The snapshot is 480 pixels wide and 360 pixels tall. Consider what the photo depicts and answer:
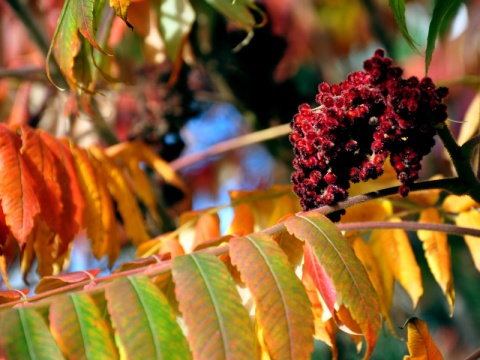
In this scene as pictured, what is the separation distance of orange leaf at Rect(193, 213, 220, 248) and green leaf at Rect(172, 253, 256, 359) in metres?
0.47

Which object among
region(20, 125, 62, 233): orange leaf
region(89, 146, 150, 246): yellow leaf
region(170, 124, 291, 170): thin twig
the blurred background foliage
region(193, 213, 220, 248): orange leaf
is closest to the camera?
region(20, 125, 62, 233): orange leaf

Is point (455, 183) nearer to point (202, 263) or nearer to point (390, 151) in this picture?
point (390, 151)

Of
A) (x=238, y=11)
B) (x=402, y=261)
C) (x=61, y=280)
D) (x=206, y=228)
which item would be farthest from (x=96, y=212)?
(x=402, y=261)

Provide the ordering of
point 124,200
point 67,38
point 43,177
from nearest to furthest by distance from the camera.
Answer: point 67,38 < point 43,177 < point 124,200

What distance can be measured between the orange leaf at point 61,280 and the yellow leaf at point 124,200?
46cm

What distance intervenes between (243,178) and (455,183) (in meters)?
3.23

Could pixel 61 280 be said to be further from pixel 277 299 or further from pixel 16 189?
pixel 277 299

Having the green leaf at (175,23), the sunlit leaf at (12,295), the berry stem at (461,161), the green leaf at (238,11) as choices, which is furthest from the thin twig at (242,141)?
the sunlit leaf at (12,295)

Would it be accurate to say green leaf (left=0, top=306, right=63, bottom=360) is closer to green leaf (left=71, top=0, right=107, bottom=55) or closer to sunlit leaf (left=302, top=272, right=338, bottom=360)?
green leaf (left=71, top=0, right=107, bottom=55)

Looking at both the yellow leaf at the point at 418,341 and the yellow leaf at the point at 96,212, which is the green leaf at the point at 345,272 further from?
the yellow leaf at the point at 96,212

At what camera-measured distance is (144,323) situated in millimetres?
887

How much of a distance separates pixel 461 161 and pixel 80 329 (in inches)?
21.8

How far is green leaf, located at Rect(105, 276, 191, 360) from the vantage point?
0.87m

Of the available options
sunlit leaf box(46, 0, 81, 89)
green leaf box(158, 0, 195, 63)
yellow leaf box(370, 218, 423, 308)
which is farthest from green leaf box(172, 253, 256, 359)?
green leaf box(158, 0, 195, 63)
